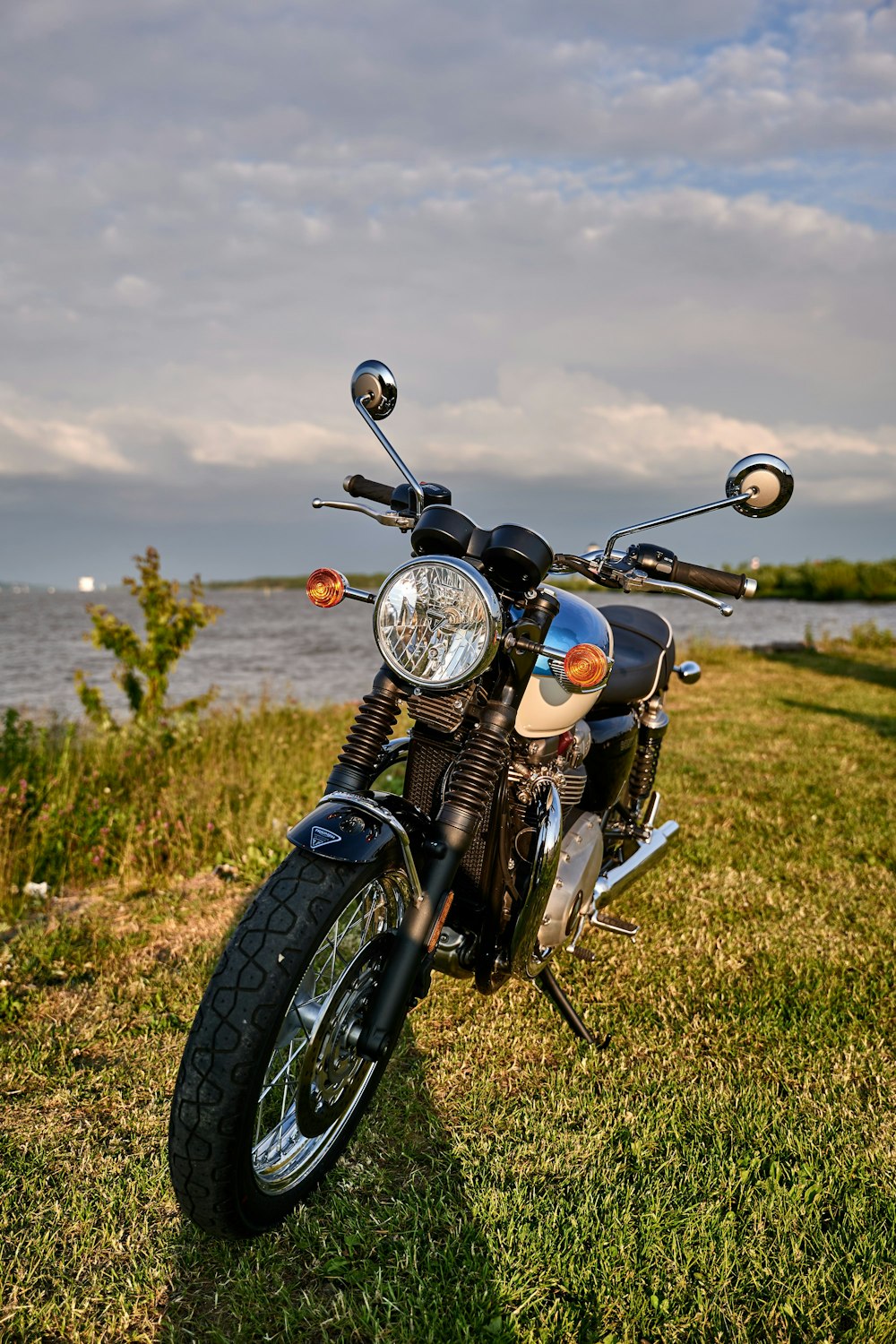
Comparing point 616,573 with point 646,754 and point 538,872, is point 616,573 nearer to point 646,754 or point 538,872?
point 538,872

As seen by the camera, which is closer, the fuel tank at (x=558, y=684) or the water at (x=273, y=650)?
the fuel tank at (x=558, y=684)

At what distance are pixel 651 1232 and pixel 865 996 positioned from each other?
5.45ft

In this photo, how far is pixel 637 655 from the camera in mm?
3602

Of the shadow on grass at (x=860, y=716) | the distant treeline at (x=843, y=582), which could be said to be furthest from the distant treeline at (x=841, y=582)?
the shadow on grass at (x=860, y=716)

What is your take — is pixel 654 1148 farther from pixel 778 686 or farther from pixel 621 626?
pixel 778 686

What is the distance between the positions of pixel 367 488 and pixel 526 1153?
6.95 ft

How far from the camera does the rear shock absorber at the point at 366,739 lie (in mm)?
2434

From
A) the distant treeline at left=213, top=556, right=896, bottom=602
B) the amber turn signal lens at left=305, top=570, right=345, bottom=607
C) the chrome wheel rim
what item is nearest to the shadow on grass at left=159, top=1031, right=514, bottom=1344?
the chrome wheel rim

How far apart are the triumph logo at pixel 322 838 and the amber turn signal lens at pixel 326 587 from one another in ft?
2.06

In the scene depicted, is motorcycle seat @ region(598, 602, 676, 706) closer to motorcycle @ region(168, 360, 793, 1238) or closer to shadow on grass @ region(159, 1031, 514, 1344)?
motorcycle @ region(168, 360, 793, 1238)

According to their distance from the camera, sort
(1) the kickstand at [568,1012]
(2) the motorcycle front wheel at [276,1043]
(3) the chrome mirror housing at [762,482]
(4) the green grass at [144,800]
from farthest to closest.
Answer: (4) the green grass at [144,800], (1) the kickstand at [568,1012], (3) the chrome mirror housing at [762,482], (2) the motorcycle front wheel at [276,1043]

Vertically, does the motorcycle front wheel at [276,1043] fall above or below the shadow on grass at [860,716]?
→ above

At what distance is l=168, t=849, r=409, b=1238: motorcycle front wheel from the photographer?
1939 millimetres

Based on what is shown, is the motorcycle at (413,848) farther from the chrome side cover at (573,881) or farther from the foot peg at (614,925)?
the foot peg at (614,925)
